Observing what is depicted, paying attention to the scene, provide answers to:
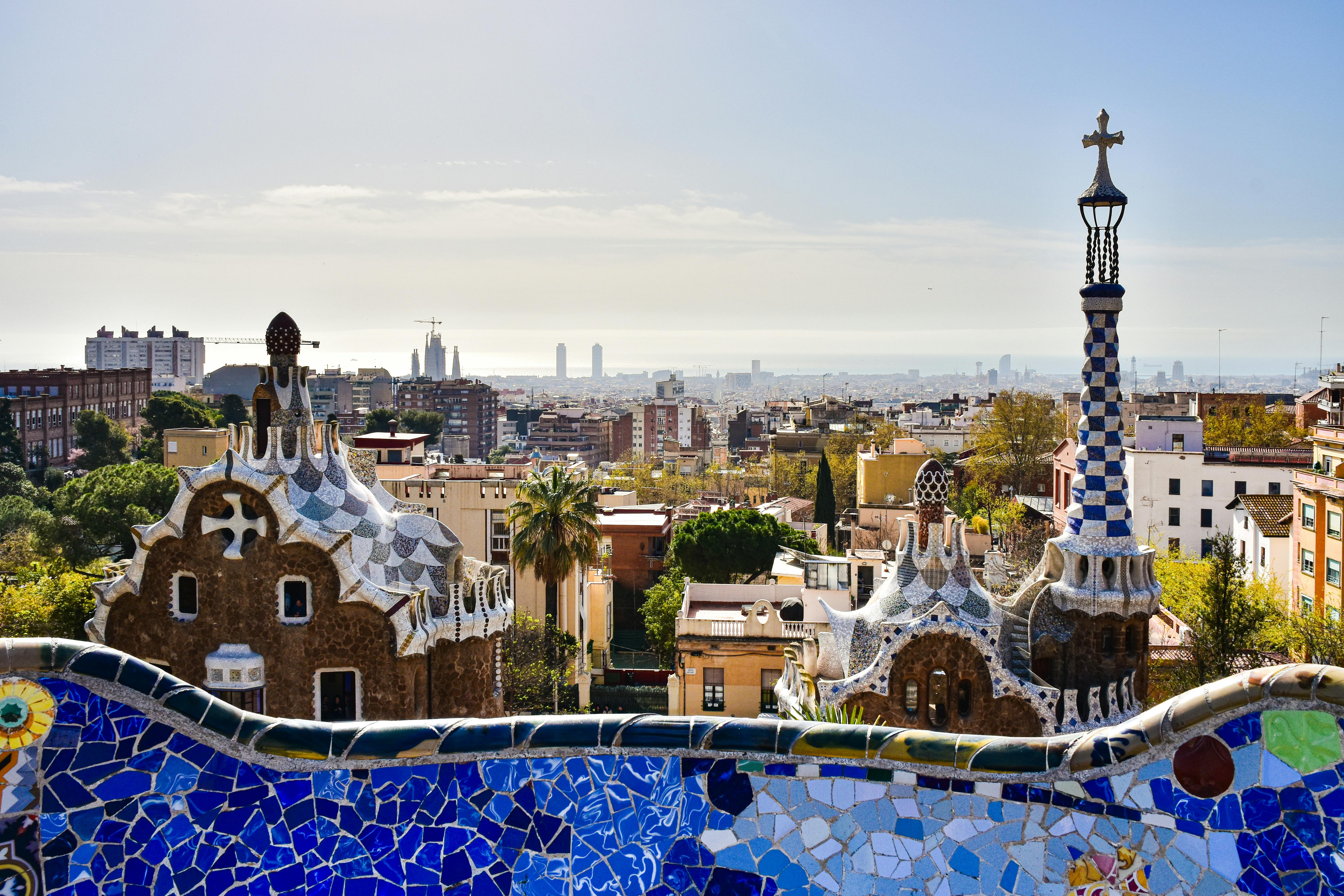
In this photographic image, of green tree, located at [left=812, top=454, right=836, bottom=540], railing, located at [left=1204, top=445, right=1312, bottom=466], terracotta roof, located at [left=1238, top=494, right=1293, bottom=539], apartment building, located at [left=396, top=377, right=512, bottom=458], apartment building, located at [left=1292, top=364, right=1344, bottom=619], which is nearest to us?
apartment building, located at [left=1292, top=364, right=1344, bottom=619]

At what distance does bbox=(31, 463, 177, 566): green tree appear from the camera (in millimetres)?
42719

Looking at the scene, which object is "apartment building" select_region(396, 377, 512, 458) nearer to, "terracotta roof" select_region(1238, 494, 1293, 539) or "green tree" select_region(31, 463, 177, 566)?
"green tree" select_region(31, 463, 177, 566)

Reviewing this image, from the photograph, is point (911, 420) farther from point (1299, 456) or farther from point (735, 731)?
point (735, 731)

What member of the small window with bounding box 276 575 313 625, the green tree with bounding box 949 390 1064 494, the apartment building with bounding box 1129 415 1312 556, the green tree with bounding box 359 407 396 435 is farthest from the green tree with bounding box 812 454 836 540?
the green tree with bounding box 359 407 396 435

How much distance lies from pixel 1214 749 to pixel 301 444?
14716 millimetres

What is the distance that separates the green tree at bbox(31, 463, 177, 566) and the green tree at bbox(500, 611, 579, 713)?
60.8 feet

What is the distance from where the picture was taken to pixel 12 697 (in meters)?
4.87

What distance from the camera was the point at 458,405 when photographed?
154m

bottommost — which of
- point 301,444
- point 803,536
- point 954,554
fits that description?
point 803,536

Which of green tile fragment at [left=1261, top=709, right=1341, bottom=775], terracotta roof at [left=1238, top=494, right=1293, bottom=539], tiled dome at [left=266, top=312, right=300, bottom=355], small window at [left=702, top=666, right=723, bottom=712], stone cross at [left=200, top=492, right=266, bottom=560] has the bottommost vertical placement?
small window at [left=702, top=666, right=723, bottom=712]

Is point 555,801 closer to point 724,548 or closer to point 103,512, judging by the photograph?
point 724,548

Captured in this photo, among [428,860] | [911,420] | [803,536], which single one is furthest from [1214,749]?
[911,420]

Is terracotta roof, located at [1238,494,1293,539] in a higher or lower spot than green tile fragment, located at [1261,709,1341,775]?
lower

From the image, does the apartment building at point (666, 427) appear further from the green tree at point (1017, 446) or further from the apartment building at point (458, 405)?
the green tree at point (1017, 446)
